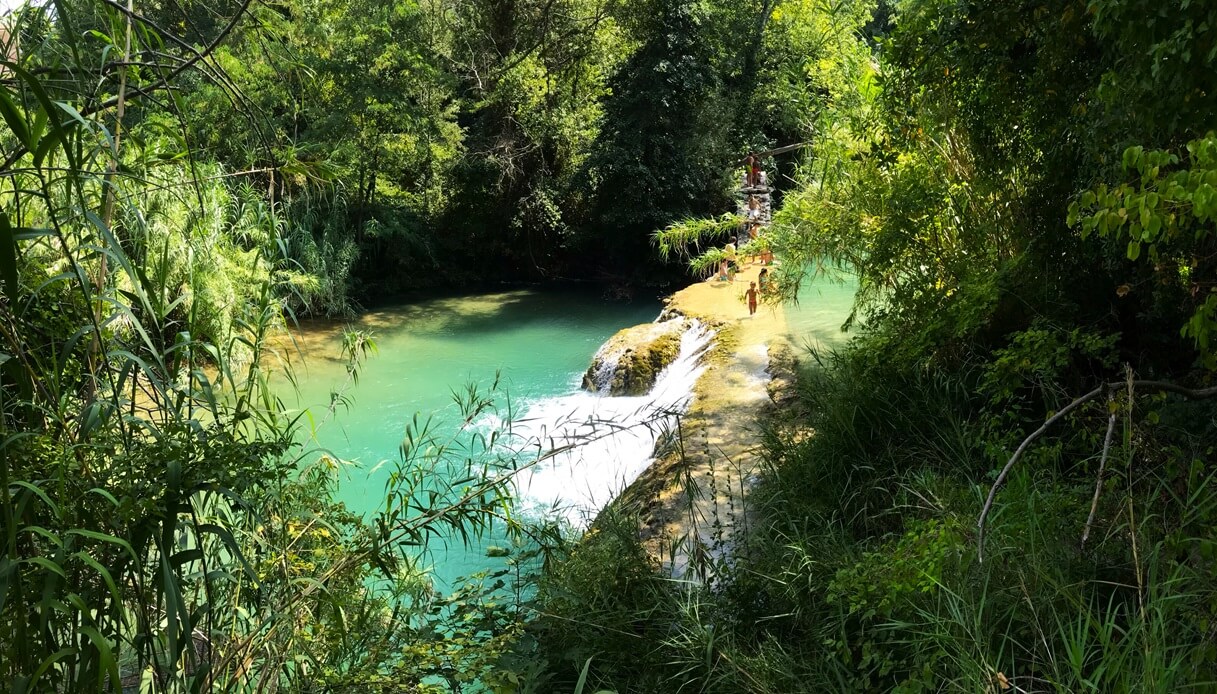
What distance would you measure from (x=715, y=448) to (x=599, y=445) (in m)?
1.72

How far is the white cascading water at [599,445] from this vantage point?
16.9ft

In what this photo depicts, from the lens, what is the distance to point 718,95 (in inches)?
522

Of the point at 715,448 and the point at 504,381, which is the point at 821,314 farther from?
the point at 715,448

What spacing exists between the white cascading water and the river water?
0.05 ft

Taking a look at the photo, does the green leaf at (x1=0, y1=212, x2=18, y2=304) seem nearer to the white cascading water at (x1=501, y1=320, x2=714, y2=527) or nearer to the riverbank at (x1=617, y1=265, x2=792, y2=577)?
the riverbank at (x1=617, y1=265, x2=792, y2=577)

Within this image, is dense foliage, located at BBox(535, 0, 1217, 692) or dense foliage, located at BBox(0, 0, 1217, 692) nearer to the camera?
dense foliage, located at BBox(0, 0, 1217, 692)

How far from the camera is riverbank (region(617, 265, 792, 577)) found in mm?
3631

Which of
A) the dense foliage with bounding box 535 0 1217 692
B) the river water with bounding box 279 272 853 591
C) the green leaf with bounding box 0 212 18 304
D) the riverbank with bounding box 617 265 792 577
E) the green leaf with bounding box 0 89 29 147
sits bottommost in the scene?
the river water with bounding box 279 272 853 591

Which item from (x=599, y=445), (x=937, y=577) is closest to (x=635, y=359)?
(x=599, y=445)

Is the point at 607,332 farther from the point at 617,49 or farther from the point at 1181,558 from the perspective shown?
the point at 1181,558

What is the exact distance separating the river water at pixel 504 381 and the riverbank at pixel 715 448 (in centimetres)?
22

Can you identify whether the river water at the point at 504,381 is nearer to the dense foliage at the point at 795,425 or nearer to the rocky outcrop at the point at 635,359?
the rocky outcrop at the point at 635,359

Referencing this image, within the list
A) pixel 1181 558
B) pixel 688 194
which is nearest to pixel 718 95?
pixel 688 194

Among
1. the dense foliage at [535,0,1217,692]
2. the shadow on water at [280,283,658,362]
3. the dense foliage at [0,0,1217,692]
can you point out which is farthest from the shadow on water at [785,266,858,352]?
the shadow on water at [280,283,658,362]
